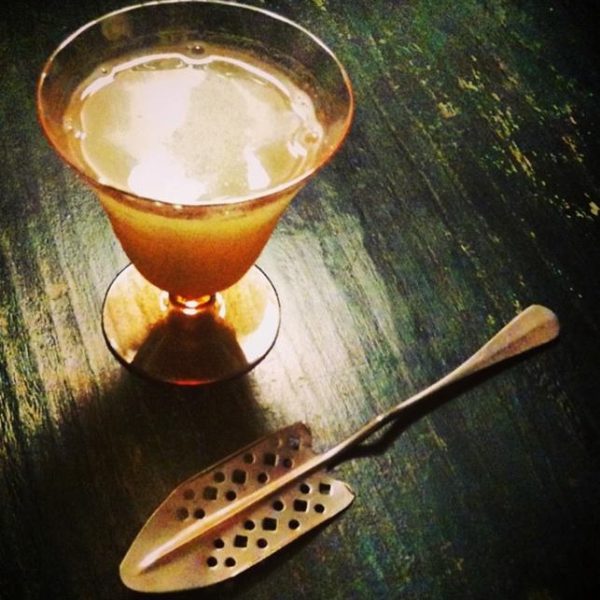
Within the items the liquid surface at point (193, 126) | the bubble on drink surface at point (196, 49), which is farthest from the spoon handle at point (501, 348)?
the bubble on drink surface at point (196, 49)

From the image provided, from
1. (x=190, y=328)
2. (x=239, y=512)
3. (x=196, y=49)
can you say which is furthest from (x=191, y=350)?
(x=196, y=49)

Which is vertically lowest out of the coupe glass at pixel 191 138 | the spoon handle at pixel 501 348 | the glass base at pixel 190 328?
the glass base at pixel 190 328

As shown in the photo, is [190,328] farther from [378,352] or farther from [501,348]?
[501,348]

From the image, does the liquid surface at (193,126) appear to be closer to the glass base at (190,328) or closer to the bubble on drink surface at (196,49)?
the bubble on drink surface at (196,49)

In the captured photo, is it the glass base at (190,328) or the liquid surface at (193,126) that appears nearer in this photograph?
the liquid surface at (193,126)

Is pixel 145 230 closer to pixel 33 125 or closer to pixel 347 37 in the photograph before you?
pixel 33 125
